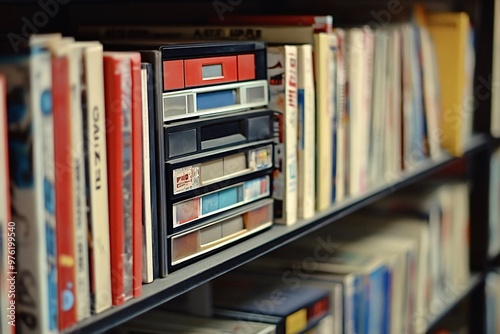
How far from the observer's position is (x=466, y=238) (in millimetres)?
2057

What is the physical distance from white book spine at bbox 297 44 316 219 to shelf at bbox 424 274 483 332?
2.34ft

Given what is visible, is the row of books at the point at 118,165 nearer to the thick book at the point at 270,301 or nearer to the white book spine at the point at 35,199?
the white book spine at the point at 35,199

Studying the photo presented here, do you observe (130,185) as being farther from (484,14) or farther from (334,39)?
(484,14)

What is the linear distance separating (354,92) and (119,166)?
2.10 ft

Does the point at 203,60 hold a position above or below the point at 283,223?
above

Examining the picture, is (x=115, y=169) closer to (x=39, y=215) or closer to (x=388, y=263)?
(x=39, y=215)

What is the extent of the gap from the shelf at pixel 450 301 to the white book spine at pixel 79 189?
3.88 feet

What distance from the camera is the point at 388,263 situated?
164 centimetres

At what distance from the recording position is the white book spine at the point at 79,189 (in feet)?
2.53

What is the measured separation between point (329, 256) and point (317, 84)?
0.52 meters

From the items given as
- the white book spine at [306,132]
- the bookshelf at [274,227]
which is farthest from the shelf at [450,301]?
the white book spine at [306,132]

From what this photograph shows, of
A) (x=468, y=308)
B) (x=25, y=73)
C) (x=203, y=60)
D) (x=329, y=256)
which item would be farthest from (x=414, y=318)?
(x=25, y=73)

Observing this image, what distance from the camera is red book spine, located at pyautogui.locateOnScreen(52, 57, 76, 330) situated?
753mm

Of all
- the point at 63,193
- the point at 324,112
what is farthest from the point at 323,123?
the point at 63,193
